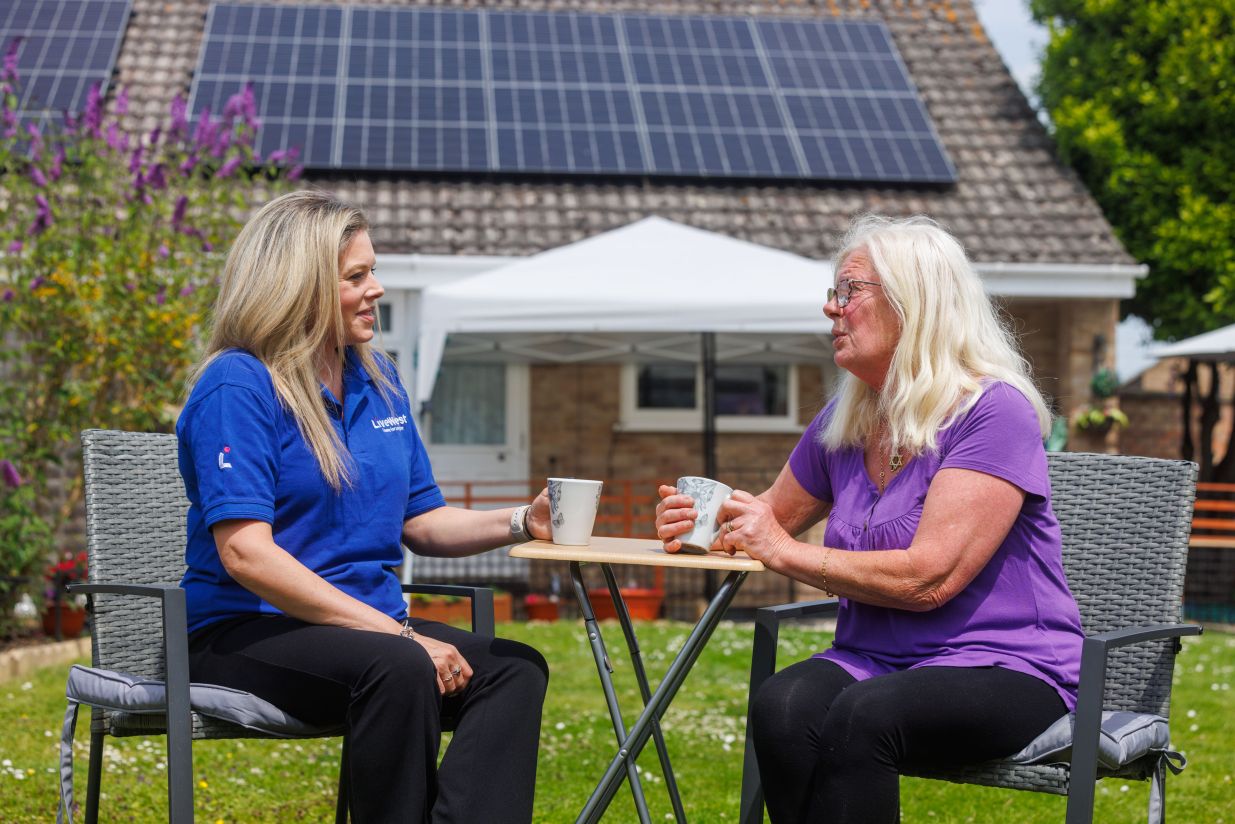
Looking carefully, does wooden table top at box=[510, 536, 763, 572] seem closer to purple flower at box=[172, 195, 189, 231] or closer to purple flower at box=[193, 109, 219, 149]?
purple flower at box=[172, 195, 189, 231]

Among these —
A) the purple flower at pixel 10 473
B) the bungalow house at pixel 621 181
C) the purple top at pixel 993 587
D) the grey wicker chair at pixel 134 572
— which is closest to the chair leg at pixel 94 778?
the grey wicker chair at pixel 134 572

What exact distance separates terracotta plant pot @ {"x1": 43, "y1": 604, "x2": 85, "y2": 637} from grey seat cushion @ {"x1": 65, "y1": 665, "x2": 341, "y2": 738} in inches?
194

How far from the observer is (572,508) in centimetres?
304

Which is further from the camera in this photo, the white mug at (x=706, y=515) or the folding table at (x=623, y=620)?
the white mug at (x=706, y=515)

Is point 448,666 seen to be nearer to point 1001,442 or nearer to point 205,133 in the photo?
point 1001,442

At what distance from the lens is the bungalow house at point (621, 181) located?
33.9 feet

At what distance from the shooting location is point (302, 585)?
2.89 metres

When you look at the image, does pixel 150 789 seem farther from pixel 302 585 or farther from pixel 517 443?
pixel 517 443

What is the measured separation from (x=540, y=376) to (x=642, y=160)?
182cm

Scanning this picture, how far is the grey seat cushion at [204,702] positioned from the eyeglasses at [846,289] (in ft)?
4.73

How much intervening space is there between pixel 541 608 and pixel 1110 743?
22.1 feet

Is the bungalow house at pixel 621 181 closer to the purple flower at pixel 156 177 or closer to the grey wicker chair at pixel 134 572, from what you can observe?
the purple flower at pixel 156 177

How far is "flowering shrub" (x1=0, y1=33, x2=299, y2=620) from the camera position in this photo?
24.0 ft

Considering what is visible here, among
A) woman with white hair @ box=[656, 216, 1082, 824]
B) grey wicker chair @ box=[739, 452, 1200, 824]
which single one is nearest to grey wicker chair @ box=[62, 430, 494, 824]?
grey wicker chair @ box=[739, 452, 1200, 824]
